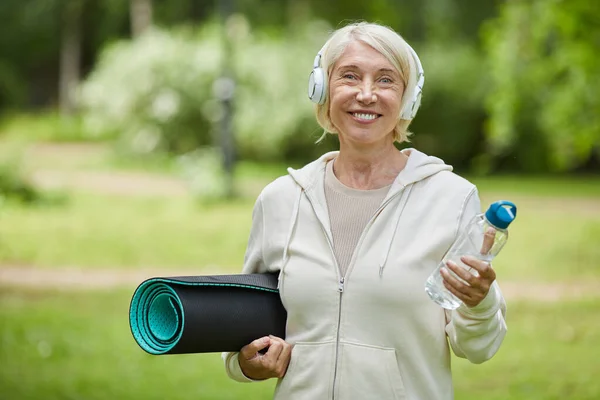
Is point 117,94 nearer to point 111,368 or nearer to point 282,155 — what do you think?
point 282,155

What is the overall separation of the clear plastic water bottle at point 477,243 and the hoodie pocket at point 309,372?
32cm

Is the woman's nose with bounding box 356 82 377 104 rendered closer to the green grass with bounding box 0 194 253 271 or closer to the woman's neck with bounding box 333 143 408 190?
the woman's neck with bounding box 333 143 408 190

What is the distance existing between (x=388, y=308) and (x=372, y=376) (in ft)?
0.59

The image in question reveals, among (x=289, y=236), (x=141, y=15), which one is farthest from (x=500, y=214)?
(x=141, y=15)

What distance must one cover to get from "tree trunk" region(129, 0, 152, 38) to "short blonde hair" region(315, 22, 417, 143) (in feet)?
107

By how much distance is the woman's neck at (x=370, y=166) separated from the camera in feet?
8.83

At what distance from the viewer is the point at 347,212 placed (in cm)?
266

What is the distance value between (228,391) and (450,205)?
16.4ft

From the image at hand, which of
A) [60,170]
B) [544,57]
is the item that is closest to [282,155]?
[60,170]

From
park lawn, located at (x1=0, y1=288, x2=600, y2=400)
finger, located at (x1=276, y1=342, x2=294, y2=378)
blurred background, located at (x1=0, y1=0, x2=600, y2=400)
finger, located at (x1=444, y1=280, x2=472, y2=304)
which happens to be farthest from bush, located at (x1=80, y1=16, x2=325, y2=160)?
finger, located at (x1=444, y1=280, x2=472, y2=304)

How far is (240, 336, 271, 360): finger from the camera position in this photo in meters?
2.61

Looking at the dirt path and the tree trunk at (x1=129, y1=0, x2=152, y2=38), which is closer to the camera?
the dirt path

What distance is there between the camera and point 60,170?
24.2 meters

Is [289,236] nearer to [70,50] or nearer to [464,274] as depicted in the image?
[464,274]
